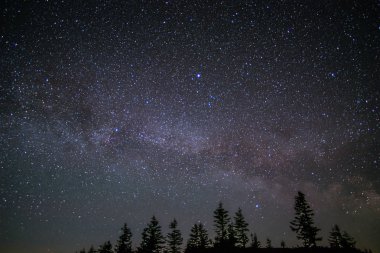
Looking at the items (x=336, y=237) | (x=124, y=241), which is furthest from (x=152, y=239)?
(x=336, y=237)

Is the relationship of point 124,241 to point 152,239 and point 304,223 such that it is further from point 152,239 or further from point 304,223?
point 304,223

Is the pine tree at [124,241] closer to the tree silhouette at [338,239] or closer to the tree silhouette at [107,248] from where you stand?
the tree silhouette at [107,248]

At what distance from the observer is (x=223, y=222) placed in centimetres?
4128

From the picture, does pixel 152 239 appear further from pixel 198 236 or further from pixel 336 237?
pixel 336 237

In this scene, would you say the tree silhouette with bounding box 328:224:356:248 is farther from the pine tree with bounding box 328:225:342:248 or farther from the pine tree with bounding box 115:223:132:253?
the pine tree with bounding box 115:223:132:253

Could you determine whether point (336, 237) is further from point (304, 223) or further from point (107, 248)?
point (107, 248)

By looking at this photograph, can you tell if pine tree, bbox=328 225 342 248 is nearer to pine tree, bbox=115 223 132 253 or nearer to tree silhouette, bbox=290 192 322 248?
tree silhouette, bbox=290 192 322 248

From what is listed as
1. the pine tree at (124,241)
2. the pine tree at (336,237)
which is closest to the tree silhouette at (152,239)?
the pine tree at (124,241)

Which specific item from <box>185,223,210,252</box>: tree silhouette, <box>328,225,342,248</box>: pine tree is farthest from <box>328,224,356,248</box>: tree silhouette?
<box>185,223,210,252</box>: tree silhouette

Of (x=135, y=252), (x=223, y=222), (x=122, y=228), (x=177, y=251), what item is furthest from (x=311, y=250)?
(x=122, y=228)

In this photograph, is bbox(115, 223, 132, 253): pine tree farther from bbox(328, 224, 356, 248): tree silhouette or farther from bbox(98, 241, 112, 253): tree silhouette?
bbox(328, 224, 356, 248): tree silhouette

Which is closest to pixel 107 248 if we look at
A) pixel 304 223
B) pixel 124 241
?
pixel 124 241

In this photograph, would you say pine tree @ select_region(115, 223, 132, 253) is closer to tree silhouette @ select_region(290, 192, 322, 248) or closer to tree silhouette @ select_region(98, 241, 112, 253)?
tree silhouette @ select_region(98, 241, 112, 253)

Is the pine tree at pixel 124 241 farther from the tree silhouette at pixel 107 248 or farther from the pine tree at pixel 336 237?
the pine tree at pixel 336 237
